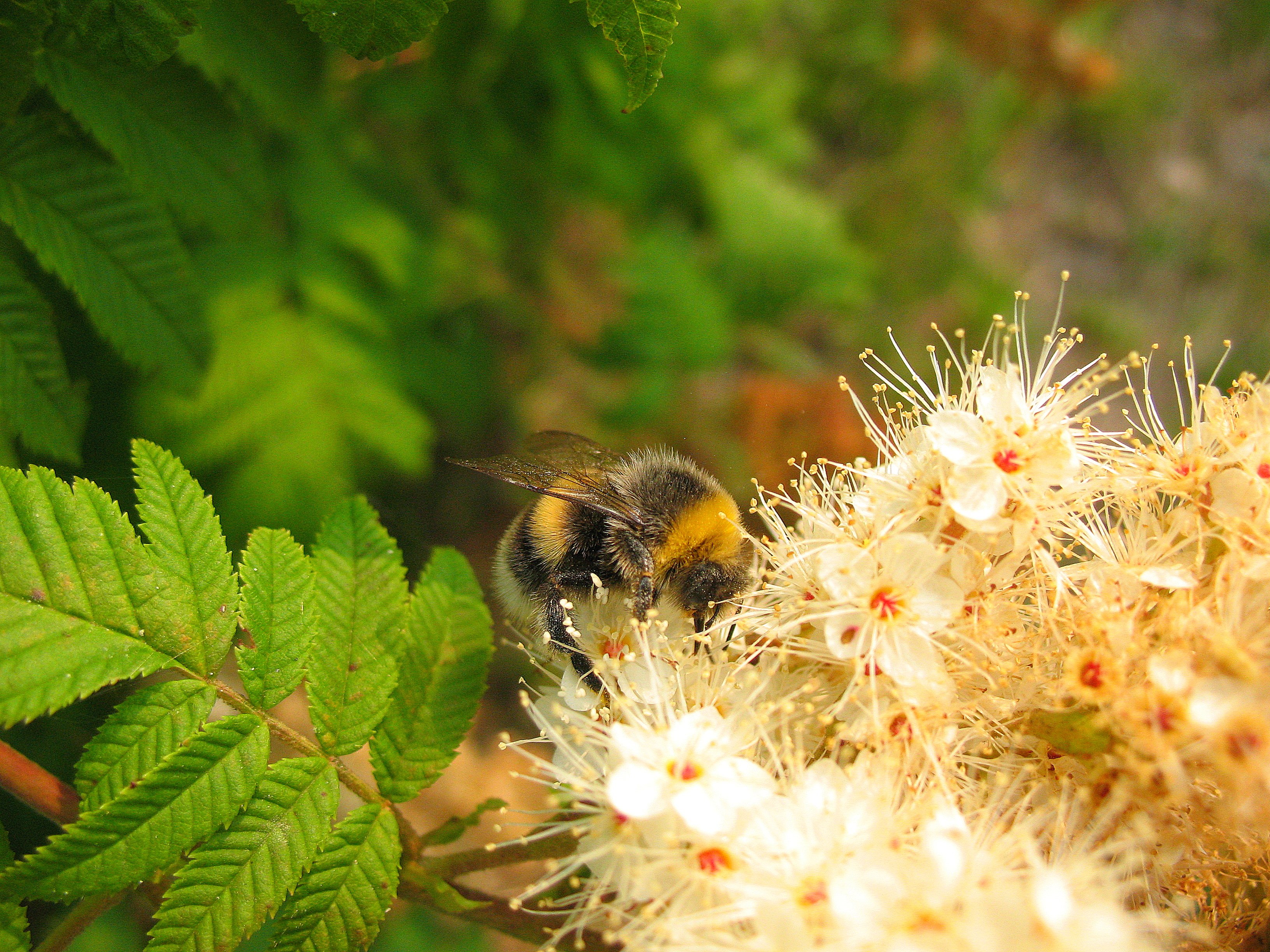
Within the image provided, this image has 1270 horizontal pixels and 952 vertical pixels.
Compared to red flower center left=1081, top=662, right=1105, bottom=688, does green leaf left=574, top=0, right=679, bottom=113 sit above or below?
above

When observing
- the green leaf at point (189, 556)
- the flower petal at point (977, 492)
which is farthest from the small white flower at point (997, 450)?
the green leaf at point (189, 556)

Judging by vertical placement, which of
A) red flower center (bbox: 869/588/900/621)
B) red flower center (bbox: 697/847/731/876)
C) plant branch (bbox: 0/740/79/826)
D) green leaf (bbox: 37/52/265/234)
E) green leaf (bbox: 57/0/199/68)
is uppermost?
green leaf (bbox: 37/52/265/234)

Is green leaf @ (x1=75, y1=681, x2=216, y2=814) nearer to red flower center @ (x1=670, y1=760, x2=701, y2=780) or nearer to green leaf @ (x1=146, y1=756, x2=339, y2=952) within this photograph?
green leaf @ (x1=146, y1=756, x2=339, y2=952)

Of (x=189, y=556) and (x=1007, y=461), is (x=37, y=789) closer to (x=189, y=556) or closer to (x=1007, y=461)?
(x=189, y=556)

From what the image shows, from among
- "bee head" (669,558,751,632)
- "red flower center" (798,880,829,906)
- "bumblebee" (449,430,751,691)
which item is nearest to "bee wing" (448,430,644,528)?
"bumblebee" (449,430,751,691)

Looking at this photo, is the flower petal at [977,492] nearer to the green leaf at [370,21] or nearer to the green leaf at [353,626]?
the green leaf at [353,626]

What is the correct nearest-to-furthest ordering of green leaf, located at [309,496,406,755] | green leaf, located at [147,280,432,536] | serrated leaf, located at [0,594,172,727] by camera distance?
serrated leaf, located at [0,594,172,727], green leaf, located at [309,496,406,755], green leaf, located at [147,280,432,536]

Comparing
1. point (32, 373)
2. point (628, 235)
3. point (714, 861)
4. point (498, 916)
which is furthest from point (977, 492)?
point (628, 235)
